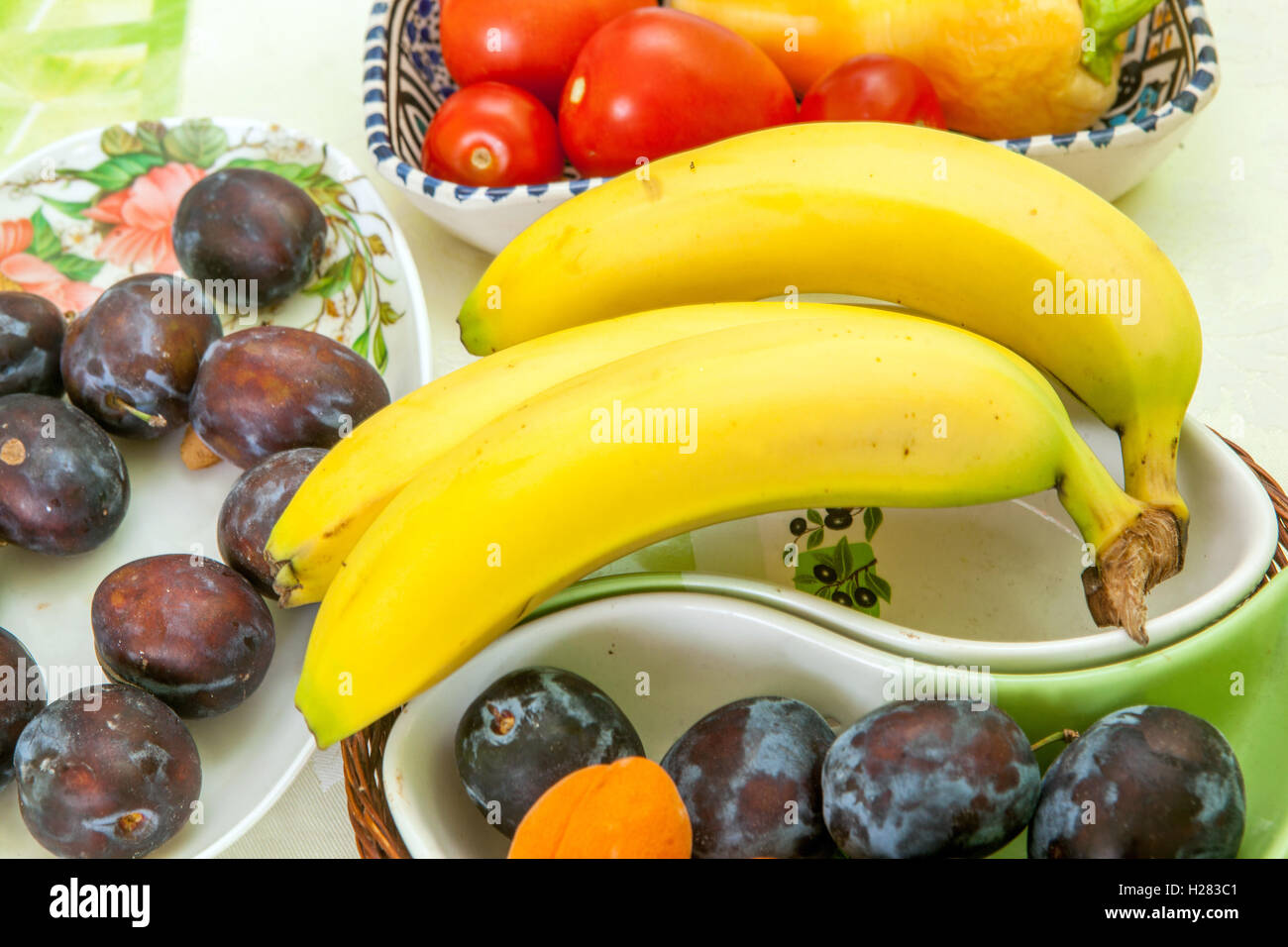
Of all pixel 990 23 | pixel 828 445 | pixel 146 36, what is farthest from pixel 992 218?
pixel 146 36

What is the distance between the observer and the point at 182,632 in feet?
1.46

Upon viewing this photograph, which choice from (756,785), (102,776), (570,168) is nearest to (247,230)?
(570,168)

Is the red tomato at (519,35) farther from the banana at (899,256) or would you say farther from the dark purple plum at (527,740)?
the dark purple plum at (527,740)

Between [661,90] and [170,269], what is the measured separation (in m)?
0.35

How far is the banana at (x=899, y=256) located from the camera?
0.45m

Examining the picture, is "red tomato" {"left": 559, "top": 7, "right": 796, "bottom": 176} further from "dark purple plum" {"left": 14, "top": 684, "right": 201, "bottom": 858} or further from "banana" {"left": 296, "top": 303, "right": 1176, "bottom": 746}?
"dark purple plum" {"left": 14, "top": 684, "right": 201, "bottom": 858}

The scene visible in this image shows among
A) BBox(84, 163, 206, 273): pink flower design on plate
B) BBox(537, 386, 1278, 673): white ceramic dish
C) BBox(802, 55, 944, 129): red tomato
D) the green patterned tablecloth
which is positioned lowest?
BBox(537, 386, 1278, 673): white ceramic dish

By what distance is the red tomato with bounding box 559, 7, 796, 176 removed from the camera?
65 centimetres

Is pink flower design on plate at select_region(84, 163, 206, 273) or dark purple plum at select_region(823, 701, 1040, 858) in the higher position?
pink flower design on plate at select_region(84, 163, 206, 273)

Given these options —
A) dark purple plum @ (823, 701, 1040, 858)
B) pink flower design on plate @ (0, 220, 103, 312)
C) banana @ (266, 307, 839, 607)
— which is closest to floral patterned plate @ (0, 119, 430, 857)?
pink flower design on plate @ (0, 220, 103, 312)

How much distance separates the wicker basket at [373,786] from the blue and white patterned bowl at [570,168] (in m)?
A: 0.27

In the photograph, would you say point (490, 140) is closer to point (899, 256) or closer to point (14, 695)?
point (899, 256)

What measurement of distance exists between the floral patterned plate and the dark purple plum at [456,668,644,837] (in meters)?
0.12

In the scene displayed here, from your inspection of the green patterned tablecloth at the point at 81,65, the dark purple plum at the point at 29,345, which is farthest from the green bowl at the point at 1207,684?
the green patterned tablecloth at the point at 81,65
